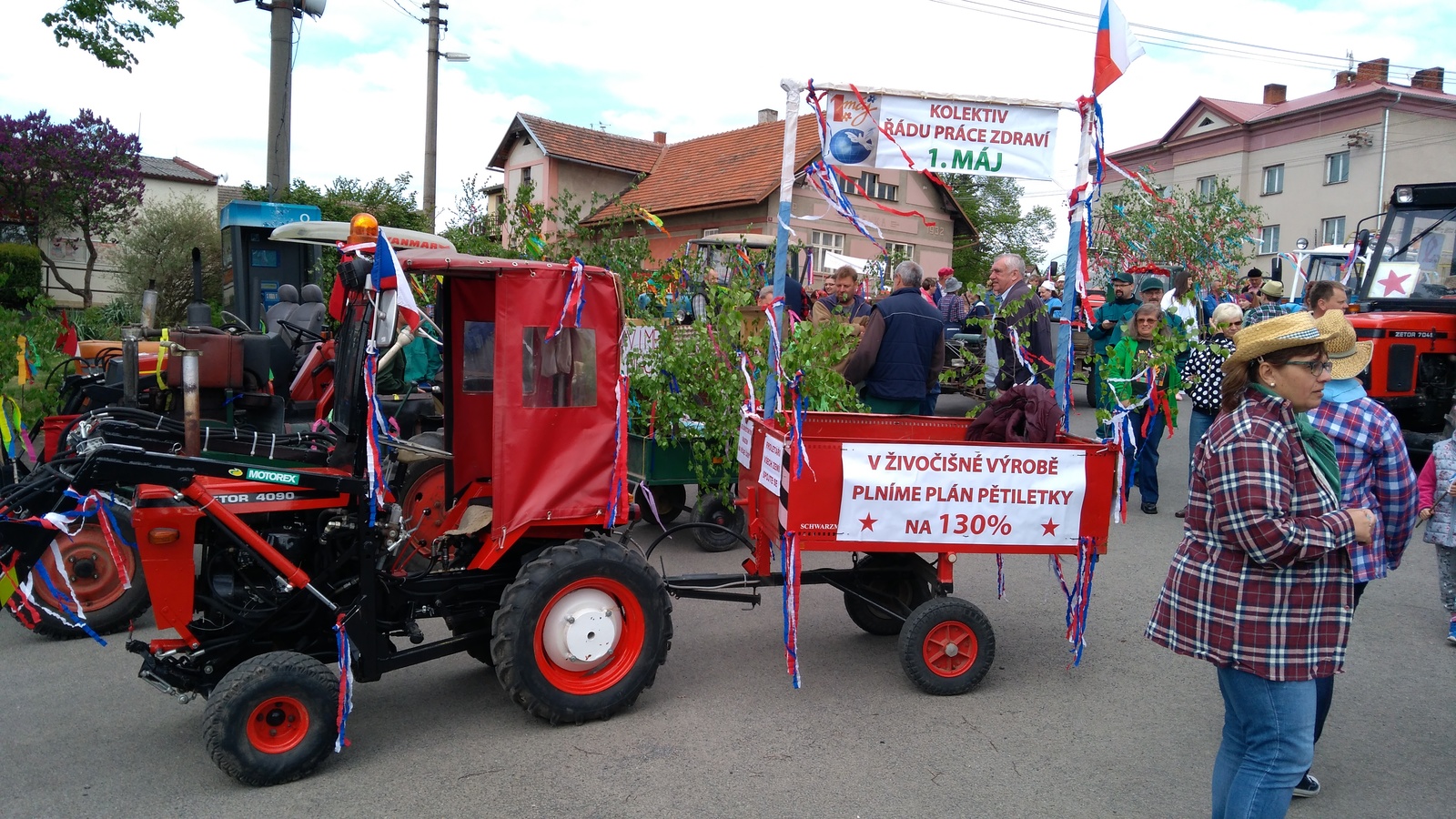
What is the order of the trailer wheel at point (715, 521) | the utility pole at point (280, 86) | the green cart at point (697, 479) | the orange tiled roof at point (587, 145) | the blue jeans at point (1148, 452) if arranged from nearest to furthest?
the green cart at point (697, 479) → the trailer wheel at point (715, 521) → the blue jeans at point (1148, 452) → the utility pole at point (280, 86) → the orange tiled roof at point (587, 145)

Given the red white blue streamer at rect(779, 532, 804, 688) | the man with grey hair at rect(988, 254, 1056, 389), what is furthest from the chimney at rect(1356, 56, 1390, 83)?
the red white blue streamer at rect(779, 532, 804, 688)

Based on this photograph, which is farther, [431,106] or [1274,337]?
[431,106]

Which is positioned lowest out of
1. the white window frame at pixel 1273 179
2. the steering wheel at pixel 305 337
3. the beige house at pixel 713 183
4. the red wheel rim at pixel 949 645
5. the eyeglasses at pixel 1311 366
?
the red wheel rim at pixel 949 645

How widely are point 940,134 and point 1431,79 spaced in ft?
138

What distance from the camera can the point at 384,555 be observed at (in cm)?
427

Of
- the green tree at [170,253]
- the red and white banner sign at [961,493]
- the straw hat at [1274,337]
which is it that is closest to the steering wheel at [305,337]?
the red and white banner sign at [961,493]

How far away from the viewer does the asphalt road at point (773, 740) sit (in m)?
3.86

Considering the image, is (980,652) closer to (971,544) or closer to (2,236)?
(971,544)

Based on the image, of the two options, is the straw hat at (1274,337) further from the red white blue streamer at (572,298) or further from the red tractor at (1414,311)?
the red tractor at (1414,311)

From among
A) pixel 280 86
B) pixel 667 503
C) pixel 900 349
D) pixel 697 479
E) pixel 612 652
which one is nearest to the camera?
pixel 612 652

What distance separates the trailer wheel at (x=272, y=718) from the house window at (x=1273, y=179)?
142ft

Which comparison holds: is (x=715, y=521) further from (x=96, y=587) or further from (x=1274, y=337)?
(x=1274, y=337)

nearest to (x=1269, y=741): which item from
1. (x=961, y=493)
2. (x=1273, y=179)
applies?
(x=961, y=493)

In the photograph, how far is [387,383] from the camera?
23.7 feet
